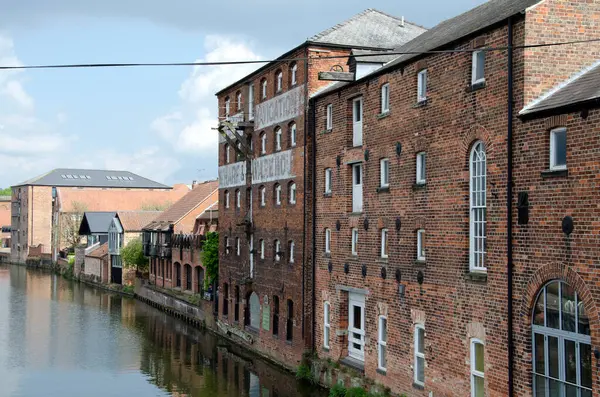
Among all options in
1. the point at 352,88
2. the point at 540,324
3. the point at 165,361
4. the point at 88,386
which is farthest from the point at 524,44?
the point at 165,361

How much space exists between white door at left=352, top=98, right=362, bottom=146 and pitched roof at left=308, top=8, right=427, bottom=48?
404cm

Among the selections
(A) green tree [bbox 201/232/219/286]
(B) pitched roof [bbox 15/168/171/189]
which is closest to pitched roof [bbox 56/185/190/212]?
(B) pitched roof [bbox 15/168/171/189]

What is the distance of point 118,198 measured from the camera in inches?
4058

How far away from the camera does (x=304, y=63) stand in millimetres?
26219

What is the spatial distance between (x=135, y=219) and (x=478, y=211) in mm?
49273

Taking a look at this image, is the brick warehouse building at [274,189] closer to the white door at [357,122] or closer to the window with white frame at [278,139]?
the window with white frame at [278,139]

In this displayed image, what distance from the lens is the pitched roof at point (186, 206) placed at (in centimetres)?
5297

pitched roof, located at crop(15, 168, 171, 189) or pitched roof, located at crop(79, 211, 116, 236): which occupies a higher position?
pitched roof, located at crop(15, 168, 171, 189)

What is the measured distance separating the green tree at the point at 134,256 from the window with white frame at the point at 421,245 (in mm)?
41047

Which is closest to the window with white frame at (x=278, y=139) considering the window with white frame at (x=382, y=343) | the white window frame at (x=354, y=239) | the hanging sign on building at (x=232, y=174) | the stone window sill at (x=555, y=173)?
the hanging sign on building at (x=232, y=174)

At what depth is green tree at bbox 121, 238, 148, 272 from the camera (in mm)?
57438

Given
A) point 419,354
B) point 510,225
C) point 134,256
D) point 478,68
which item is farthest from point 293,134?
point 134,256

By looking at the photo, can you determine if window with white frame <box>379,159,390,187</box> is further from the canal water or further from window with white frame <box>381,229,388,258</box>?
the canal water

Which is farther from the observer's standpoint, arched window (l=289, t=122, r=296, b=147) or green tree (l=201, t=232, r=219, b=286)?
green tree (l=201, t=232, r=219, b=286)
